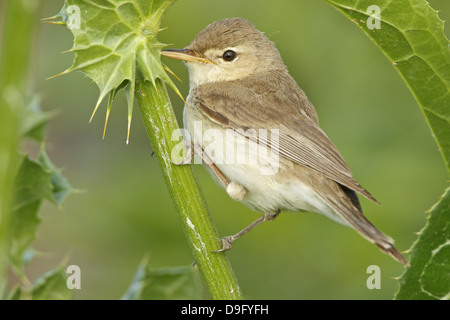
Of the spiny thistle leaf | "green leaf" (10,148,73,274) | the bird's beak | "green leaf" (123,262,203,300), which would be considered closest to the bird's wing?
the bird's beak

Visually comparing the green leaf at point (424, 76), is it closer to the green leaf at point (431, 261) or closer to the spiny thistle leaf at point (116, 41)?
the green leaf at point (431, 261)

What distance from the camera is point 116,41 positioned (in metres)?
2.27

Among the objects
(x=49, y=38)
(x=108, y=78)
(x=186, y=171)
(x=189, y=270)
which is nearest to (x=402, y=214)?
(x=189, y=270)

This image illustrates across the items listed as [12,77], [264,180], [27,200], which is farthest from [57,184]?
[12,77]

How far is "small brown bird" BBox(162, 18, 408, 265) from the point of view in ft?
11.0

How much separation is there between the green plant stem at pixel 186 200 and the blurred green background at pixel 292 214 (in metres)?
1.66

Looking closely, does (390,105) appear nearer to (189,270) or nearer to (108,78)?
(189,270)

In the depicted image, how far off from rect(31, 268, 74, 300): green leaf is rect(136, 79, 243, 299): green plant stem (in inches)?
28.2

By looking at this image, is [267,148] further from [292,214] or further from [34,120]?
[34,120]

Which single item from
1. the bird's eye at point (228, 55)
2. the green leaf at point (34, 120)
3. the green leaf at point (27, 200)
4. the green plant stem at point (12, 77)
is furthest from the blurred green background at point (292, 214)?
the green plant stem at point (12, 77)

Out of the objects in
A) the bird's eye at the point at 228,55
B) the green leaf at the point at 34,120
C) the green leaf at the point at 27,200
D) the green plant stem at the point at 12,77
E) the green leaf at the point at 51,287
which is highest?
the bird's eye at the point at 228,55

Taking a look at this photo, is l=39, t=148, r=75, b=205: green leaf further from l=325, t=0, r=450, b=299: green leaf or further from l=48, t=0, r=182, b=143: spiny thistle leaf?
l=325, t=0, r=450, b=299: green leaf

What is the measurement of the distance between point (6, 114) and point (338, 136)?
154 inches

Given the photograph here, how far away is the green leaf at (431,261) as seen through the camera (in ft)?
6.85
